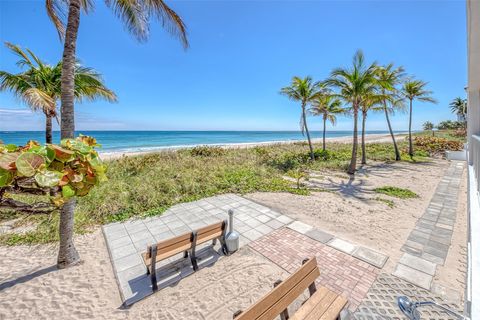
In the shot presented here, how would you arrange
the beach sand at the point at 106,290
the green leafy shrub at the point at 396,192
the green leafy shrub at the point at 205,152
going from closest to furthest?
1. the beach sand at the point at 106,290
2. the green leafy shrub at the point at 396,192
3. the green leafy shrub at the point at 205,152

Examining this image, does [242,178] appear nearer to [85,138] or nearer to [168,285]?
[168,285]

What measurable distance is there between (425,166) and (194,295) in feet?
53.3

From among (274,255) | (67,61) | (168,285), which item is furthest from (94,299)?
(67,61)

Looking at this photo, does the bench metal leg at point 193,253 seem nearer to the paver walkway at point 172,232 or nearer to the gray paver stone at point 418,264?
the paver walkway at point 172,232

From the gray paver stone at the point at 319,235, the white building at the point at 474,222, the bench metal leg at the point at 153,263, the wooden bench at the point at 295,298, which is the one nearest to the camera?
the white building at the point at 474,222

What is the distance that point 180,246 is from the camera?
3.42 meters

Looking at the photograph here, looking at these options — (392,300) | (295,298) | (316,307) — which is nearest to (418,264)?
(392,300)

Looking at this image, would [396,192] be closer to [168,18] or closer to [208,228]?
[208,228]

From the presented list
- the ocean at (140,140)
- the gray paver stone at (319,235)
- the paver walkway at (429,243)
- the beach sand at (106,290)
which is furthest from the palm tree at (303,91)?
the ocean at (140,140)

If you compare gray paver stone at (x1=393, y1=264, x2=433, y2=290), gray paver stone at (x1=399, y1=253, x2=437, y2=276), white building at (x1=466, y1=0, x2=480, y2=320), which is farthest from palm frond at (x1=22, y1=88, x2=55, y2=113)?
gray paver stone at (x1=399, y1=253, x2=437, y2=276)

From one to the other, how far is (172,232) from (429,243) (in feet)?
19.3

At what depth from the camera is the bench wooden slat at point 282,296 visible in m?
1.80

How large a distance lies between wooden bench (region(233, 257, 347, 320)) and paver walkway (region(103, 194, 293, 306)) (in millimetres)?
2074

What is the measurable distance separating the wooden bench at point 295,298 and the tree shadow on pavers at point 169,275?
195cm
